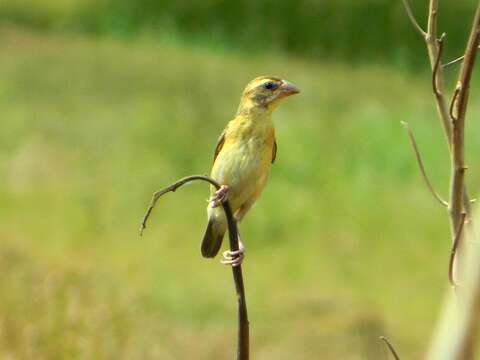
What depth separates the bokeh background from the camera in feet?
11.3

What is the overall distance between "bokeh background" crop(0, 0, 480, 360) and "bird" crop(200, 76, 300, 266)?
1.43 metres

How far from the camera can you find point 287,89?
57.2 inches

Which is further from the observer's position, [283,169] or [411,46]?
[411,46]

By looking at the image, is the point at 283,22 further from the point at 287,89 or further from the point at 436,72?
the point at 436,72

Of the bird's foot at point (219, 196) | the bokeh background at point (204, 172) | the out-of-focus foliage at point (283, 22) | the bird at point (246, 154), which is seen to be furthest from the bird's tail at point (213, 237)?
the out-of-focus foliage at point (283, 22)

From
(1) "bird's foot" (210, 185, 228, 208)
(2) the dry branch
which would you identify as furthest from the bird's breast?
(2) the dry branch

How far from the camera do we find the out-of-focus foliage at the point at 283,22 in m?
5.91

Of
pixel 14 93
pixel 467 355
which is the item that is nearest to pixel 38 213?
pixel 14 93

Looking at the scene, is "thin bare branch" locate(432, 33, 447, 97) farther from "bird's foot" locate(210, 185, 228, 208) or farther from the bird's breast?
the bird's breast

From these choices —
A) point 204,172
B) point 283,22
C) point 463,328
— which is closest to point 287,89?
point 463,328

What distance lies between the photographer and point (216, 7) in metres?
6.10

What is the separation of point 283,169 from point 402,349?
1432 millimetres

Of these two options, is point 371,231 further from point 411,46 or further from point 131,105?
point 411,46

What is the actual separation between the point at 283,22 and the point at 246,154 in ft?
15.5
